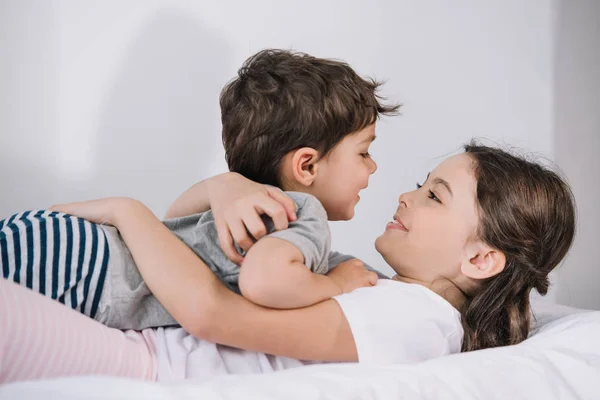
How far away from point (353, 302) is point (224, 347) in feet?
0.70

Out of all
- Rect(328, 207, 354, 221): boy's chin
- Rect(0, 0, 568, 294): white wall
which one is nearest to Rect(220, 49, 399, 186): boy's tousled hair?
Rect(328, 207, 354, 221): boy's chin

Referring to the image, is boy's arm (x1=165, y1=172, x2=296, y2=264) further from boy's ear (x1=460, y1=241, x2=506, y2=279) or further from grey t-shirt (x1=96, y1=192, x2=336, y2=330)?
boy's ear (x1=460, y1=241, x2=506, y2=279)

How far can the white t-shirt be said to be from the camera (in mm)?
1025

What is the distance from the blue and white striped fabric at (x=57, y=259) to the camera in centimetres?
102

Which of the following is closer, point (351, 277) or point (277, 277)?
point (277, 277)

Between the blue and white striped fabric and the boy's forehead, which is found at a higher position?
the boy's forehead

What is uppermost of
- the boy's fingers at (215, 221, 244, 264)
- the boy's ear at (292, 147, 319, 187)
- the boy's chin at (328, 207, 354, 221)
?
the boy's ear at (292, 147, 319, 187)

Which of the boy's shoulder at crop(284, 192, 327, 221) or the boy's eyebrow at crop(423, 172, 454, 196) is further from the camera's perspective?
the boy's eyebrow at crop(423, 172, 454, 196)

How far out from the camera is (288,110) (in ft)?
4.22

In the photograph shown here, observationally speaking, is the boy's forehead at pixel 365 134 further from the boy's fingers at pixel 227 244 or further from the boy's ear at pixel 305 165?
the boy's fingers at pixel 227 244

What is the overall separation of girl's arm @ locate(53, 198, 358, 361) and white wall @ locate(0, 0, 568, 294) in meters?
0.93

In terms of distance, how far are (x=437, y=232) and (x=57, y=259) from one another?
25.0 inches

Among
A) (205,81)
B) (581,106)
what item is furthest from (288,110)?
(581,106)

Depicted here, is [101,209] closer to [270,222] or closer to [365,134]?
[270,222]
